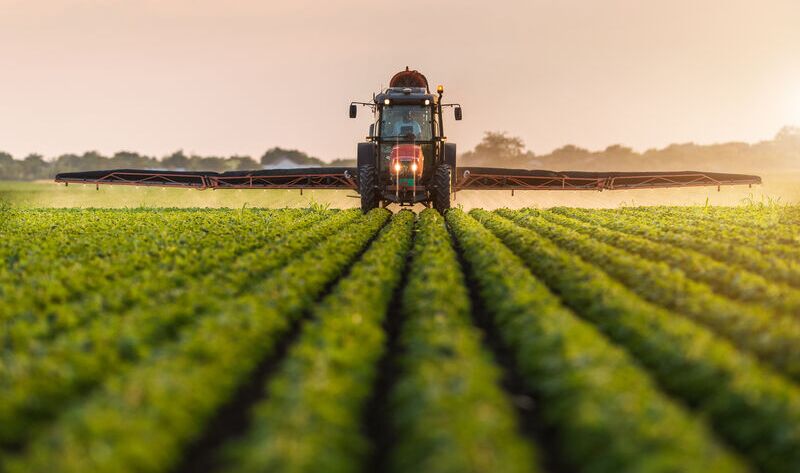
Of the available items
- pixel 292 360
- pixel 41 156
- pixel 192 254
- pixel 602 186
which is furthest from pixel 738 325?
pixel 41 156

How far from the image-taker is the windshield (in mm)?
22703

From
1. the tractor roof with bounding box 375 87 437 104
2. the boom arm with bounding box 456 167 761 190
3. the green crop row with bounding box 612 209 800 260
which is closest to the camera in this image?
the green crop row with bounding box 612 209 800 260

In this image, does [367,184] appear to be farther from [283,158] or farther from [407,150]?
[283,158]

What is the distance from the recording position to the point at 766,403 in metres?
5.28

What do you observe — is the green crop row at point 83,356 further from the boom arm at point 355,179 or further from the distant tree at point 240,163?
the distant tree at point 240,163

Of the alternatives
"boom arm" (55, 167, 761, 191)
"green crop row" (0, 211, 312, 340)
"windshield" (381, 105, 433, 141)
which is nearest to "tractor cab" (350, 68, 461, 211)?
"windshield" (381, 105, 433, 141)

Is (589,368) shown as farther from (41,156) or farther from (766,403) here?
(41,156)

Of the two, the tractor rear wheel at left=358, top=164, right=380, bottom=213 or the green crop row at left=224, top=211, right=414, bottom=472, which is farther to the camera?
the tractor rear wheel at left=358, top=164, right=380, bottom=213

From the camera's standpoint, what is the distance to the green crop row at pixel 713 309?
6762mm

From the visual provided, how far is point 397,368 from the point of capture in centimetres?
697

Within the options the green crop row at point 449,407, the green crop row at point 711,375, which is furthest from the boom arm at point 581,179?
the green crop row at point 449,407

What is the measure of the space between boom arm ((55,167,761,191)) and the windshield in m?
5.16

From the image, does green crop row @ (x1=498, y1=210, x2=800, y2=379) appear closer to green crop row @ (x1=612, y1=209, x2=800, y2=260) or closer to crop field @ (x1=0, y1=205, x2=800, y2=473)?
crop field @ (x1=0, y1=205, x2=800, y2=473)

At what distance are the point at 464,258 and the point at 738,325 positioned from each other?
6956 millimetres
